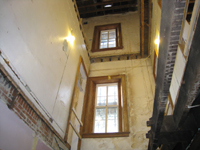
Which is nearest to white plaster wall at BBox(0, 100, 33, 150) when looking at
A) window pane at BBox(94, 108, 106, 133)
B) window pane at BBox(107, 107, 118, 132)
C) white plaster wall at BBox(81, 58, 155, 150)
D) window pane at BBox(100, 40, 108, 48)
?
white plaster wall at BBox(81, 58, 155, 150)

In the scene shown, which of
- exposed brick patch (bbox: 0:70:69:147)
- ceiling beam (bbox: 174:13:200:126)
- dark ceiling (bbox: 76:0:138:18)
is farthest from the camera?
dark ceiling (bbox: 76:0:138:18)

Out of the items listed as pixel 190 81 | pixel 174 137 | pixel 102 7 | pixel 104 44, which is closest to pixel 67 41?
pixel 174 137

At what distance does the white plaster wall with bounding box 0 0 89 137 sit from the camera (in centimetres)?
289

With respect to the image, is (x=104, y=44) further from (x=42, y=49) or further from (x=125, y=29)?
(x=42, y=49)

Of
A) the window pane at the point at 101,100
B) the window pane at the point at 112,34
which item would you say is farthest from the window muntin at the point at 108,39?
the window pane at the point at 101,100

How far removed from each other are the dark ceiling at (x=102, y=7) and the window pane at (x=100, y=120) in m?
6.41

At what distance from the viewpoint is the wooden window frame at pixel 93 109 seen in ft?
18.9

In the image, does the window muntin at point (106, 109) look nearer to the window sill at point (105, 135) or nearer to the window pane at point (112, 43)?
the window sill at point (105, 135)

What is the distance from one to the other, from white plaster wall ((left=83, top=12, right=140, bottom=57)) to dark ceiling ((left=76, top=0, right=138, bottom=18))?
1.11 ft

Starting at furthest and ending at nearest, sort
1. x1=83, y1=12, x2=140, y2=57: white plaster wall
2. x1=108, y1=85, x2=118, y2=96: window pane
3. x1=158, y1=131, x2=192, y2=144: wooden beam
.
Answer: x1=83, y1=12, x2=140, y2=57: white plaster wall → x1=108, y1=85, x2=118, y2=96: window pane → x1=158, y1=131, x2=192, y2=144: wooden beam

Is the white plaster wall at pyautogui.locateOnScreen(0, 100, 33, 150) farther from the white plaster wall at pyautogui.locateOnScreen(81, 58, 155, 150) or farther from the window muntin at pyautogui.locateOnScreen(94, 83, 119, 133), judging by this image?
the window muntin at pyautogui.locateOnScreen(94, 83, 119, 133)

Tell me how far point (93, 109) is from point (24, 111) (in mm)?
3968

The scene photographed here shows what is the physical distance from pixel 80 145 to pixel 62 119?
1528 mm

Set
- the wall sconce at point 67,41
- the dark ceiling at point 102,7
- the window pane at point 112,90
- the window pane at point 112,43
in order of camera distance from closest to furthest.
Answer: the wall sconce at point 67,41, the window pane at point 112,90, the window pane at point 112,43, the dark ceiling at point 102,7
